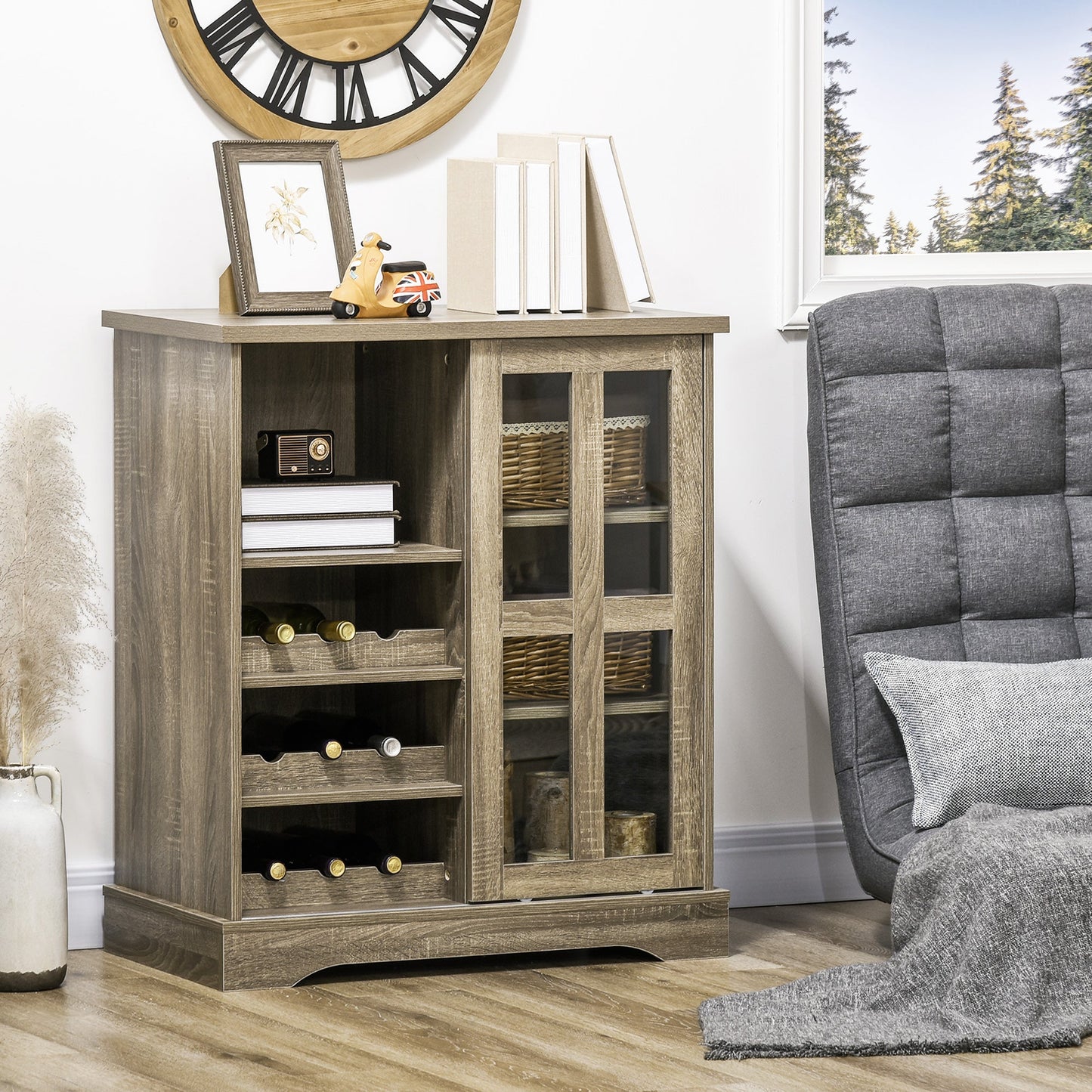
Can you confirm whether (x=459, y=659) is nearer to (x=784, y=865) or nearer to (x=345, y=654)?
(x=345, y=654)

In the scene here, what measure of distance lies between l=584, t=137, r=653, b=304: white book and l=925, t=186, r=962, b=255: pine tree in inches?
30.1

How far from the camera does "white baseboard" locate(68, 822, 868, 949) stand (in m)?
3.30

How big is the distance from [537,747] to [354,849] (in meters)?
0.34

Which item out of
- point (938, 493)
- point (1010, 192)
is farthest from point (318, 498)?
point (1010, 192)

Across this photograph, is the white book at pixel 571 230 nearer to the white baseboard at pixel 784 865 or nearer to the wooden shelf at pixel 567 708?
the wooden shelf at pixel 567 708

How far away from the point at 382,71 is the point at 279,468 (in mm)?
728

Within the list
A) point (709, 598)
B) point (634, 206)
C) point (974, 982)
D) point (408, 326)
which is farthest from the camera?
point (634, 206)

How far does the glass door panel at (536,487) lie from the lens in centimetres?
274

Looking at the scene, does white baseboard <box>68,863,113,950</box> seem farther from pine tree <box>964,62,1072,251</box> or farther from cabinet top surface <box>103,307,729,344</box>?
pine tree <box>964,62,1072,251</box>

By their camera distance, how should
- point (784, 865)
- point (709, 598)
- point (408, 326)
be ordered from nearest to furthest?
point (408, 326), point (709, 598), point (784, 865)

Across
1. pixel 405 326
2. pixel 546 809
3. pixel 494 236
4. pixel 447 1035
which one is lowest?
pixel 447 1035

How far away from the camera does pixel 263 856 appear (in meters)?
2.80

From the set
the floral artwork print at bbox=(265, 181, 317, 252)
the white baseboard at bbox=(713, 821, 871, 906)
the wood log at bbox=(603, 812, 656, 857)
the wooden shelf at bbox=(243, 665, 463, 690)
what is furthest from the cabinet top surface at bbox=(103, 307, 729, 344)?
the white baseboard at bbox=(713, 821, 871, 906)

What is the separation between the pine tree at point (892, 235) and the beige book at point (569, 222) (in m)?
A: 0.82
